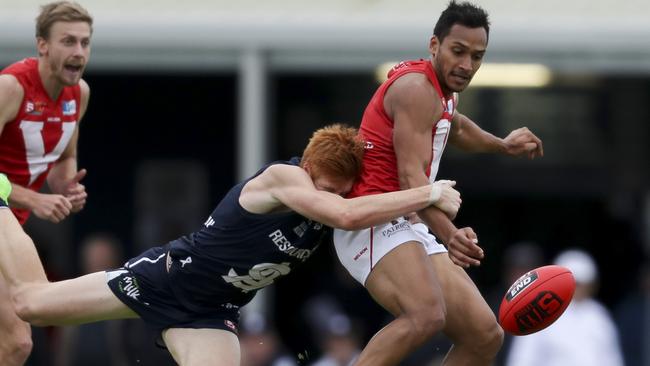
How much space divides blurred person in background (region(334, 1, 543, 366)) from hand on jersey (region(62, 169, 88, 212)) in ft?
5.47

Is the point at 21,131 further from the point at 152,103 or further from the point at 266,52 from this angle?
the point at 152,103

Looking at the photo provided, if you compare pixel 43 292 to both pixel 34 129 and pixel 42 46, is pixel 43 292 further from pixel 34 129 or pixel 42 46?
pixel 42 46

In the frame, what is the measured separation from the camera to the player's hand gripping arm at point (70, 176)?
28.4 feet

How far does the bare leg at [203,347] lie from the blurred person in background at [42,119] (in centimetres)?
92

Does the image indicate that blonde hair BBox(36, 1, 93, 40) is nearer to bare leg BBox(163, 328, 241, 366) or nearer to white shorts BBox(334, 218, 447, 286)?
bare leg BBox(163, 328, 241, 366)

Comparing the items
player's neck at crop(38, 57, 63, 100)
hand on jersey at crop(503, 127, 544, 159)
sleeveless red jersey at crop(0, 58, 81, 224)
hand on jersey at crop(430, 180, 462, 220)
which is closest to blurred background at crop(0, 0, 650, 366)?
sleeveless red jersey at crop(0, 58, 81, 224)

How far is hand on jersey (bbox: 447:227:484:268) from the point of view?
24.0 ft

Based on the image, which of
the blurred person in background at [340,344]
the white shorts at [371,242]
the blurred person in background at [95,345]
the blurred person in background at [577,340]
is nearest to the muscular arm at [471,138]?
the white shorts at [371,242]

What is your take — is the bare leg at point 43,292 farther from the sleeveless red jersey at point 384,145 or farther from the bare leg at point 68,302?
the sleeveless red jersey at point 384,145

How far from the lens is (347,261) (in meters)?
7.86

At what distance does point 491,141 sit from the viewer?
8.45 m

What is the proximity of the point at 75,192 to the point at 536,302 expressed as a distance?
276cm

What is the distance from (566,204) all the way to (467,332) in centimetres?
992

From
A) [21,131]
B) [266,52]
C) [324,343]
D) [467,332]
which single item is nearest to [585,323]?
[324,343]
